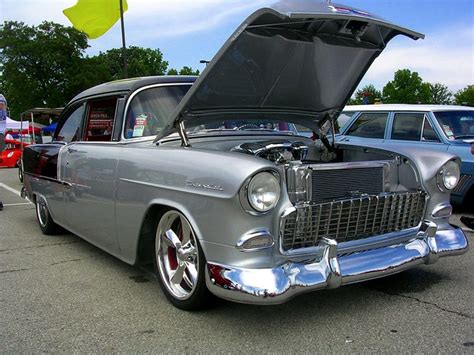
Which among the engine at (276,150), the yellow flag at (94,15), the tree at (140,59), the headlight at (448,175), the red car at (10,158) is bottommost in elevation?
the red car at (10,158)

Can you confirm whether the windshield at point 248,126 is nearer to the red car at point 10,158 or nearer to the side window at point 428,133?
the side window at point 428,133

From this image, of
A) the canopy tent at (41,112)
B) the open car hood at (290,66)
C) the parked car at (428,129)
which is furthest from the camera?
the canopy tent at (41,112)

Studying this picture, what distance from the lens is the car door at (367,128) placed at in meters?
7.15

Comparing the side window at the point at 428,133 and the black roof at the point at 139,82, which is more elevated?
the black roof at the point at 139,82

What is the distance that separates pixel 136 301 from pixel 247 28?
2019mm

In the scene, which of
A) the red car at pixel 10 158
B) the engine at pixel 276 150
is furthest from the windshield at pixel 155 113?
the red car at pixel 10 158

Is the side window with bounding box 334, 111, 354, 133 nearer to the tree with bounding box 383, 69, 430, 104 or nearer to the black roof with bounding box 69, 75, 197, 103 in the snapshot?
the black roof with bounding box 69, 75, 197, 103

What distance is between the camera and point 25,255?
16.0 feet

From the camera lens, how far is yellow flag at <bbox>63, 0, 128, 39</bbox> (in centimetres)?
1020

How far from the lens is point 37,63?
42500 millimetres

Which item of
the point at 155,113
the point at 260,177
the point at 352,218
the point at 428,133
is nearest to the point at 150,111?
the point at 155,113

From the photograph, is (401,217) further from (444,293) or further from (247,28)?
(247,28)

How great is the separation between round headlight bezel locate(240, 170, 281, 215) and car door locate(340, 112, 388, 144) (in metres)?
4.54

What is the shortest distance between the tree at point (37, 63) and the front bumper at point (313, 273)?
141ft
